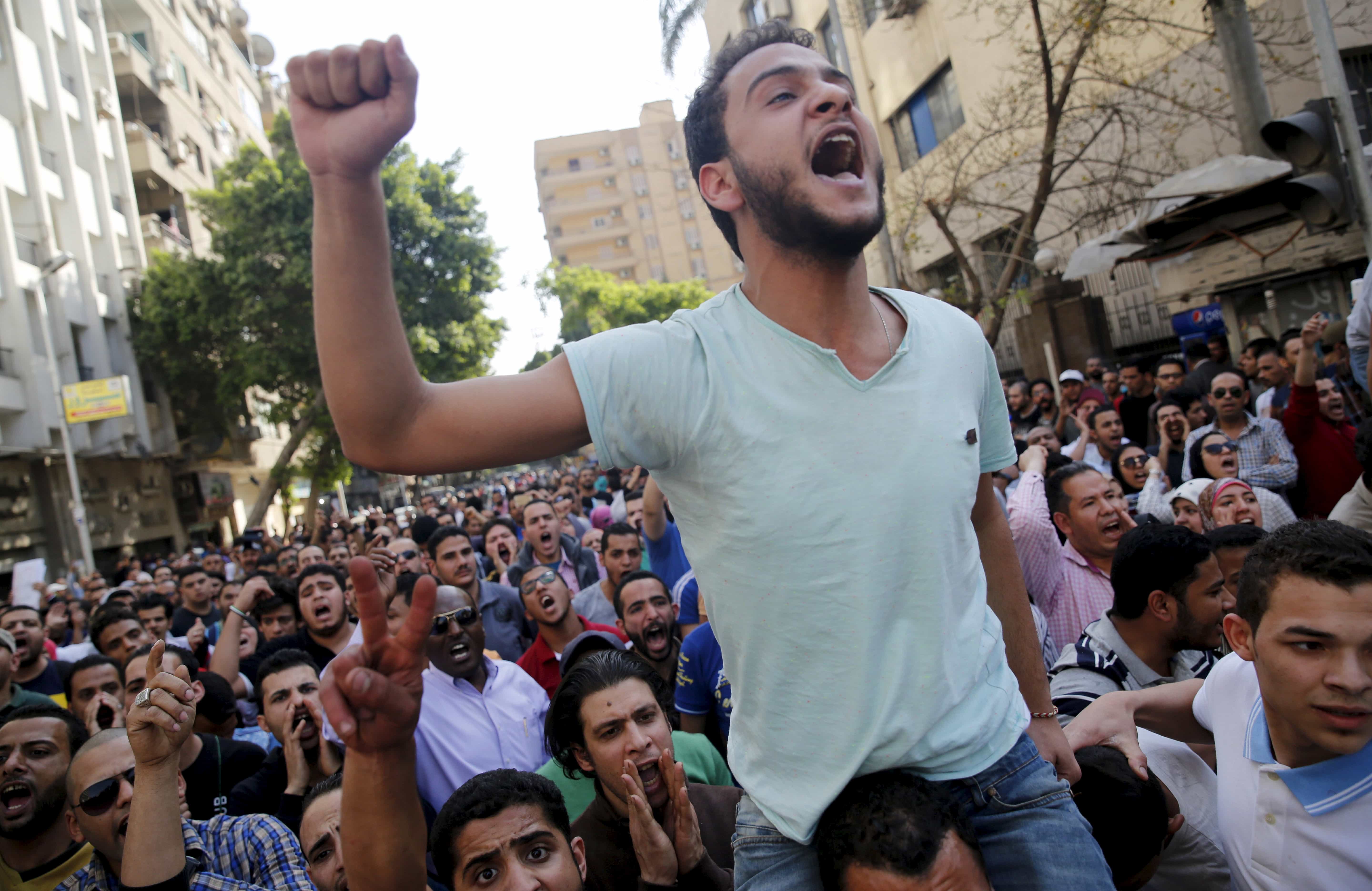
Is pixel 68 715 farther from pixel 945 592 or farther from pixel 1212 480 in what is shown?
pixel 1212 480

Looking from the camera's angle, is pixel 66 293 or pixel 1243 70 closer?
pixel 1243 70

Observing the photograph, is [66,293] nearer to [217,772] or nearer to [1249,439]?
[217,772]

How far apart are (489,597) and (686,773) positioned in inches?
114

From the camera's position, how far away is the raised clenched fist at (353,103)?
1.17m

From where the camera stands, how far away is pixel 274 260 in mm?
23266

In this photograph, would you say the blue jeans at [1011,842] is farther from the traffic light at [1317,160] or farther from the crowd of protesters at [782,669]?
the traffic light at [1317,160]

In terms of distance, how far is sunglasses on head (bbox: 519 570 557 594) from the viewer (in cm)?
505

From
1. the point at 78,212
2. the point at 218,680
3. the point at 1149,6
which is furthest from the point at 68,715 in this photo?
the point at 78,212

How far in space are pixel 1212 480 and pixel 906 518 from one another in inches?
170

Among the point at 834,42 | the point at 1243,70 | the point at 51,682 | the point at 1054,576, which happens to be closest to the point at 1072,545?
the point at 1054,576

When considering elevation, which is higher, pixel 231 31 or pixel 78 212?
pixel 231 31

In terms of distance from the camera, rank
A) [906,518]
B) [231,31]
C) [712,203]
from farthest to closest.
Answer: [231,31], [712,203], [906,518]

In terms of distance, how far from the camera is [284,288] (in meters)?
23.4

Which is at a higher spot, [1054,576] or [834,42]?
[834,42]
